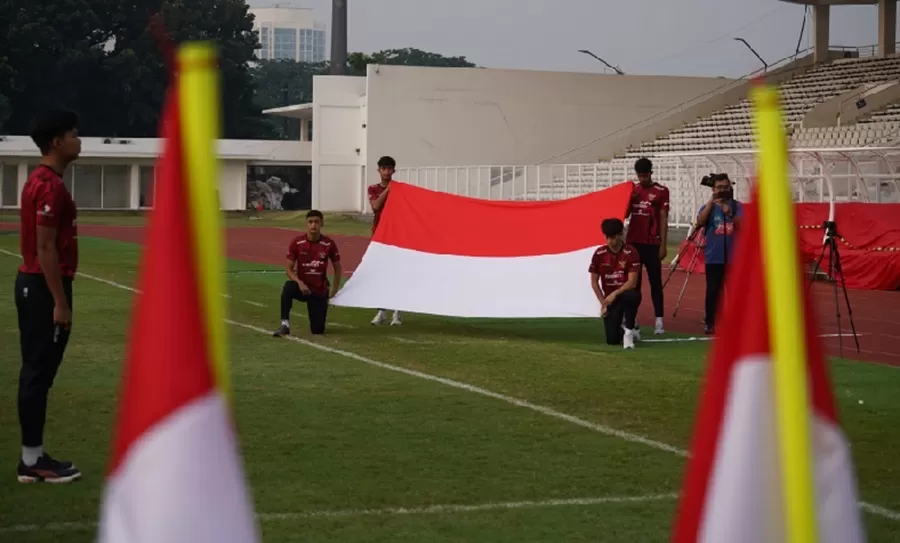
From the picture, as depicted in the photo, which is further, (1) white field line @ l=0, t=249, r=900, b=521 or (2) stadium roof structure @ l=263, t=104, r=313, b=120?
(2) stadium roof structure @ l=263, t=104, r=313, b=120

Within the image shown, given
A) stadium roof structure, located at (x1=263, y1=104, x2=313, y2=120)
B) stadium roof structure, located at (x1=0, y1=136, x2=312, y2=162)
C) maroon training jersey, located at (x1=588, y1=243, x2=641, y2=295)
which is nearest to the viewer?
maroon training jersey, located at (x1=588, y1=243, x2=641, y2=295)

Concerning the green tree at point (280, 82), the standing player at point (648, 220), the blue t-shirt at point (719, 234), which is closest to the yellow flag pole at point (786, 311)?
the standing player at point (648, 220)

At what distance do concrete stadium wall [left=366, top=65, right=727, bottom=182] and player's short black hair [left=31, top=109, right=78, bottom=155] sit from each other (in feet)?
166

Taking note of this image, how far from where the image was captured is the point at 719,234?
15.3 metres

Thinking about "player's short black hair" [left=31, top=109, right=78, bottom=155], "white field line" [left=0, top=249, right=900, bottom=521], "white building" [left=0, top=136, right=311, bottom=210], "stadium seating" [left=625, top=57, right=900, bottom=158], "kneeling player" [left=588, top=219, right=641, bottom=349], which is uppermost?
"stadium seating" [left=625, top=57, right=900, bottom=158]

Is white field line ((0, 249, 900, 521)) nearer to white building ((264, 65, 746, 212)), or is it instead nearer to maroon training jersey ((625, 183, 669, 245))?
maroon training jersey ((625, 183, 669, 245))

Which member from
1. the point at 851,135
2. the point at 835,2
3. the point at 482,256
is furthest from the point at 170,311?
the point at 835,2

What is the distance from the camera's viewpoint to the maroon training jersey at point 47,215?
7391 mm

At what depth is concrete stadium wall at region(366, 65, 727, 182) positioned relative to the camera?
5831cm

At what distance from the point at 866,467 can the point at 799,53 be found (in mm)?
49221

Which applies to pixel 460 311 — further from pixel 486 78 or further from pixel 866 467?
pixel 486 78

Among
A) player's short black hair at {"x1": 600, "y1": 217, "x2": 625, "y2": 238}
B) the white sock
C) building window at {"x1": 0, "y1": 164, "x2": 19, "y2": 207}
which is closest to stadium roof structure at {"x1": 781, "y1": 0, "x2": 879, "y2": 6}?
building window at {"x1": 0, "y1": 164, "x2": 19, "y2": 207}

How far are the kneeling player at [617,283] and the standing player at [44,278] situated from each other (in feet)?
23.6

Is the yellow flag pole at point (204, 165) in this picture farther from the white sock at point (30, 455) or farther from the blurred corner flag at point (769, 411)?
the white sock at point (30, 455)
